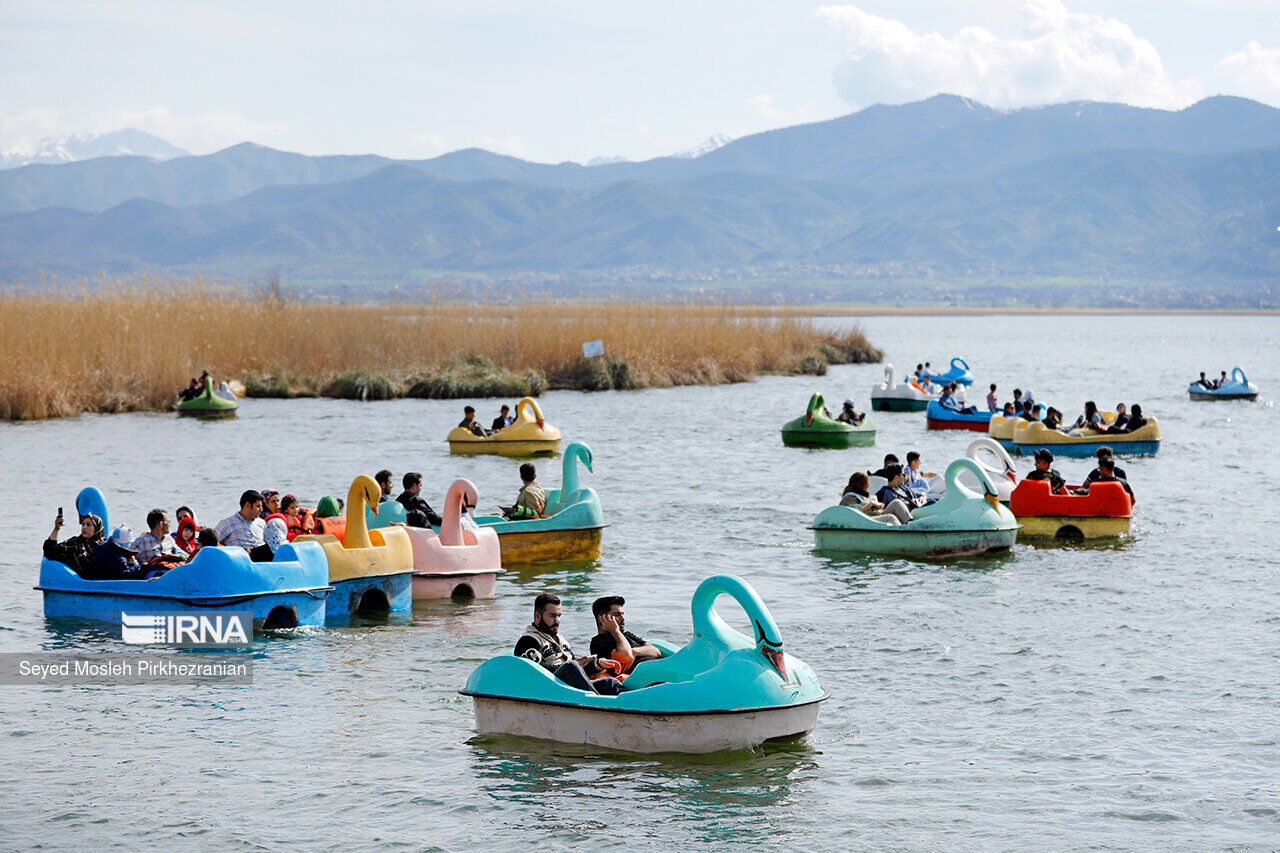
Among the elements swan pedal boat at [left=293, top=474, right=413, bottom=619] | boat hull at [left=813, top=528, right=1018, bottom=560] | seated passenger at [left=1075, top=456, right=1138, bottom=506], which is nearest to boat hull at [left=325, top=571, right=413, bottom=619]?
swan pedal boat at [left=293, top=474, right=413, bottom=619]

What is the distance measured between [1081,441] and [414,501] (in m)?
18.4

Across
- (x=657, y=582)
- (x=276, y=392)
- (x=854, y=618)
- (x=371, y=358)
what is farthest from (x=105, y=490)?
(x=371, y=358)

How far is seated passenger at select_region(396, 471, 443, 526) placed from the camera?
17562 mm

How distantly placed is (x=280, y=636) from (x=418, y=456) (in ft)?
55.4

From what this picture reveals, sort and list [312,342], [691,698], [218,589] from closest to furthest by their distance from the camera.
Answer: [691,698] → [218,589] → [312,342]

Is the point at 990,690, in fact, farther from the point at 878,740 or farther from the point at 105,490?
the point at 105,490

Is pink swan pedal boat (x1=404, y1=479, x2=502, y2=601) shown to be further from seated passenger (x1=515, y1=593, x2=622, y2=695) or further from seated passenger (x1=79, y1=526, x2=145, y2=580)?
seated passenger (x1=515, y1=593, x2=622, y2=695)

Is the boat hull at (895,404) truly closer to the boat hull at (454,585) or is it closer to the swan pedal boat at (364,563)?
the boat hull at (454,585)

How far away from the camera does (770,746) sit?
10.4 m

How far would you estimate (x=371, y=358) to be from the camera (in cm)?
4903

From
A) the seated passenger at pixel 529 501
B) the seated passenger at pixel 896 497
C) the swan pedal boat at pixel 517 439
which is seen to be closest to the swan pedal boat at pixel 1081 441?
the swan pedal boat at pixel 517 439

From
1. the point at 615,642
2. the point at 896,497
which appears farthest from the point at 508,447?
the point at 615,642

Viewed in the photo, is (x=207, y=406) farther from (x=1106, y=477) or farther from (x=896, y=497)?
(x=1106, y=477)

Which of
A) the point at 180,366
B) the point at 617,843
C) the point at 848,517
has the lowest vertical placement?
the point at 617,843
